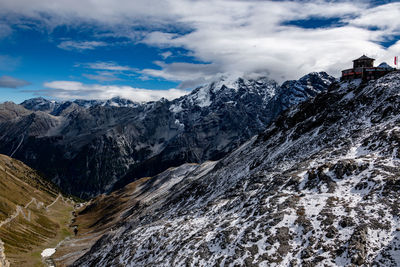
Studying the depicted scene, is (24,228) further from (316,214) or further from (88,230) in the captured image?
(316,214)

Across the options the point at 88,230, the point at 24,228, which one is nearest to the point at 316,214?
the point at 88,230

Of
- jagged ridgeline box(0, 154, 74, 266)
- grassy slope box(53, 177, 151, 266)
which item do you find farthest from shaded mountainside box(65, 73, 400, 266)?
jagged ridgeline box(0, 154, 74, 266)

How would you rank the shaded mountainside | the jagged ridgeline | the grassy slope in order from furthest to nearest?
the jagged ridgeline < the grassy slope < the shaded mountainside

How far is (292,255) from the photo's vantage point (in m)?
26.1

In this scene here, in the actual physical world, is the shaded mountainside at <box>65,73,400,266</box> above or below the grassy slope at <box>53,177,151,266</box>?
above

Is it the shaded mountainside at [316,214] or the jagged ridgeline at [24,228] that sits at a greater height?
the shaded mountainside at [316,214]

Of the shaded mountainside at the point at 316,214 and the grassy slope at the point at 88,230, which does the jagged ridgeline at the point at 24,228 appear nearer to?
the grassy slope at the point at 88,230

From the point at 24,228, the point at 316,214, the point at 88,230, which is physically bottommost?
the point at 88,230

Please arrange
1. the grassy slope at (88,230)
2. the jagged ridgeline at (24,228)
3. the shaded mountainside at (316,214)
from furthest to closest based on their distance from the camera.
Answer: the jagged ridgeline at (24,228), the grassy slope at (88,230), the shaded mountainside at (316,214)

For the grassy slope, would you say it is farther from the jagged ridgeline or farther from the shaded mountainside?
the shaded mountainside

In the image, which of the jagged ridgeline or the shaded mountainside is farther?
the jagged ridgeline

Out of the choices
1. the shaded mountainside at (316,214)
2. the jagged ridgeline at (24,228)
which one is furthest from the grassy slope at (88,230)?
the shaded mountainside at (316,214)

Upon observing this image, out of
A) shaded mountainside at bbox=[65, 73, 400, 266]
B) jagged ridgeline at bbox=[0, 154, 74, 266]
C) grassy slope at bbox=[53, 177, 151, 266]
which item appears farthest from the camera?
jagged ridgeline at bbox=[0, 154, 74, 266]

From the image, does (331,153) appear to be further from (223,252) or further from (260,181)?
(223,252)
